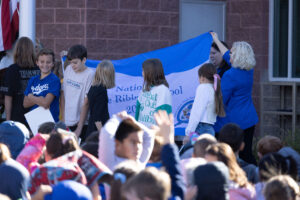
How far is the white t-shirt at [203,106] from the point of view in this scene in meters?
6.27

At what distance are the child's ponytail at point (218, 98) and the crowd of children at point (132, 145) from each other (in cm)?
1

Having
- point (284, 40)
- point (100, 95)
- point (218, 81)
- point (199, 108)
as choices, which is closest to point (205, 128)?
point (199, 108)

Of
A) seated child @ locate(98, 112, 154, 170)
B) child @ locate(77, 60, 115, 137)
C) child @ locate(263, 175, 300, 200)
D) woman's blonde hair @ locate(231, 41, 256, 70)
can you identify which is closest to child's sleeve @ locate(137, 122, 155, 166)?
seated child @ locate(98, 112, 154, 170)

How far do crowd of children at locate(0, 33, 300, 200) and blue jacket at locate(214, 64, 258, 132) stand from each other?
11mm

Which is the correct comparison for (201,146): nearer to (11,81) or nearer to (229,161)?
(229,161)

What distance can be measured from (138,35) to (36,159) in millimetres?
5580

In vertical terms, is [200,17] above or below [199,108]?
above

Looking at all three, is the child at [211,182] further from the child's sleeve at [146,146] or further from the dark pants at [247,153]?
the dark pants at [247,153]

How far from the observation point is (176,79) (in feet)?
25.8

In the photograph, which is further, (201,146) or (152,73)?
(152,73)

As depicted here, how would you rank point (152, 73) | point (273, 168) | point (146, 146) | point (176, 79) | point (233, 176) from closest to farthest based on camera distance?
point (233, 176) < point (273, 168) < point (146, 146) < point (152, 73) < point (176, 79)

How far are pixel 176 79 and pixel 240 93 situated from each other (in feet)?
4.73

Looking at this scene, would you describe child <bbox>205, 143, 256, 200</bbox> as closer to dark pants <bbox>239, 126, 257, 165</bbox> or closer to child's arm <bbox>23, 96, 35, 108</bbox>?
dark pants <bbox>239, 126, 257, 165</bbox>

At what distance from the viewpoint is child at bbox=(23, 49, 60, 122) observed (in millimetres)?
→ 6539
